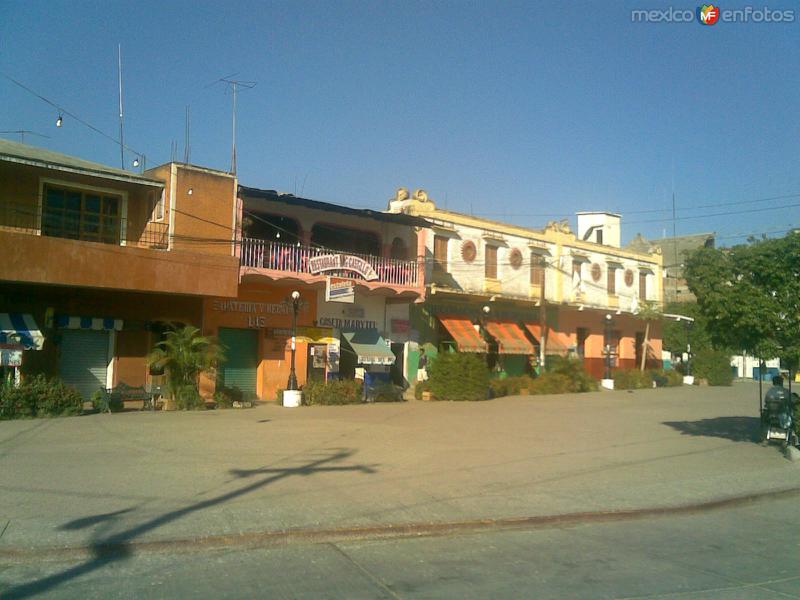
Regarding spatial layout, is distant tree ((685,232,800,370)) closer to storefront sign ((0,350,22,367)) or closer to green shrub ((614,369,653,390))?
storefront sign ((0,350,22,367))

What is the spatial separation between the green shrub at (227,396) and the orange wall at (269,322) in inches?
97.8

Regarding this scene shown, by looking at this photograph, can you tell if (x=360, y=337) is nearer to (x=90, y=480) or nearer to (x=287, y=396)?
(x=287, y=396)

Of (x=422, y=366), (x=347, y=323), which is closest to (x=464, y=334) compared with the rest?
(x=422, y=366)

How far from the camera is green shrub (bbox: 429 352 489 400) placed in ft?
90.3

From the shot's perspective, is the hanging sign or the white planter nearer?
the white planter

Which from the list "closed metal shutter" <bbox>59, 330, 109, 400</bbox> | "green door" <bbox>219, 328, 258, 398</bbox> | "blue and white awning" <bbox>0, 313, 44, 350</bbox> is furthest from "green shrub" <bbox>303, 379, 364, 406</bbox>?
"blue and white awning" <bbox>0, 313, 44, 350</bbox>

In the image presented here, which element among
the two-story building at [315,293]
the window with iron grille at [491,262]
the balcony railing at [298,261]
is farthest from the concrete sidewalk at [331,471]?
the window with iron grille at [491,262]

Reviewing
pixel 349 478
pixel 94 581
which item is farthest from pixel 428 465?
pixel 94 581

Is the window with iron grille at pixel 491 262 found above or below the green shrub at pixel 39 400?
above

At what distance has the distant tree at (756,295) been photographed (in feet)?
46.1

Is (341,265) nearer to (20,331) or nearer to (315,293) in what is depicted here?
(315,293)

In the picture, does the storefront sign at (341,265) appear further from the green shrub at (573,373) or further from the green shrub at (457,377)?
the green shrub at (573,373)

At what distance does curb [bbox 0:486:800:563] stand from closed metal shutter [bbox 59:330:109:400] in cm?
1626

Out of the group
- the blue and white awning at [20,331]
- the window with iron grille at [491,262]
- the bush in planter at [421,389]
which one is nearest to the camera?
the blue and white awning at [20,331]
